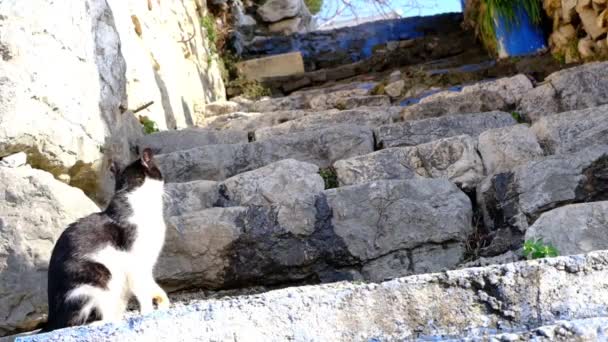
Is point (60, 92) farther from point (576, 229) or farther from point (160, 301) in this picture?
point (576, 229)

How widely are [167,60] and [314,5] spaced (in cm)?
842

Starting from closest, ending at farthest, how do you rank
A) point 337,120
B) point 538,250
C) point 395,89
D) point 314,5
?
1. point 538,250
2. point 337,120
3. point 395,89
4. point 314,5

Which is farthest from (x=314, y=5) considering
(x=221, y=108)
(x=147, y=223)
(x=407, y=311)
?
(x=407, y=311)

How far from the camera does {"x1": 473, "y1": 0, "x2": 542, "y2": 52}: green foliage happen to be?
6285 mm

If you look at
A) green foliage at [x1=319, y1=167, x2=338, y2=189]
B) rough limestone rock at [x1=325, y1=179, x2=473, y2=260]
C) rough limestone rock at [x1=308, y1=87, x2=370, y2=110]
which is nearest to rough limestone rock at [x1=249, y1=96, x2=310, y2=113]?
rough limestone rock at [x1=308, y1=87, x2=370, y2=110]

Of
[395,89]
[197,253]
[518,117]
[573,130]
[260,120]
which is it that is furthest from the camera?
[395,89]

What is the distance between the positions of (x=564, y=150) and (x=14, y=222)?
225 centimetres

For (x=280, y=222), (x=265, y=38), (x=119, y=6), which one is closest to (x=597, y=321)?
(x=280, y=222)

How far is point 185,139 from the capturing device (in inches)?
178

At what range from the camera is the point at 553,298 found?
5.23ft

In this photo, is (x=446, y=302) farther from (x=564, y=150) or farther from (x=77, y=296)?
(x=564, y=150)

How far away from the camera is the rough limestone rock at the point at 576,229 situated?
2619 mm

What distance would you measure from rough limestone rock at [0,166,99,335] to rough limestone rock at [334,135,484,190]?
124cm

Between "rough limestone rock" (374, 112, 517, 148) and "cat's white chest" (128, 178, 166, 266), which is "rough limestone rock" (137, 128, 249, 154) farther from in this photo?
"cat's white chest" (128, 178, 166, 266)
